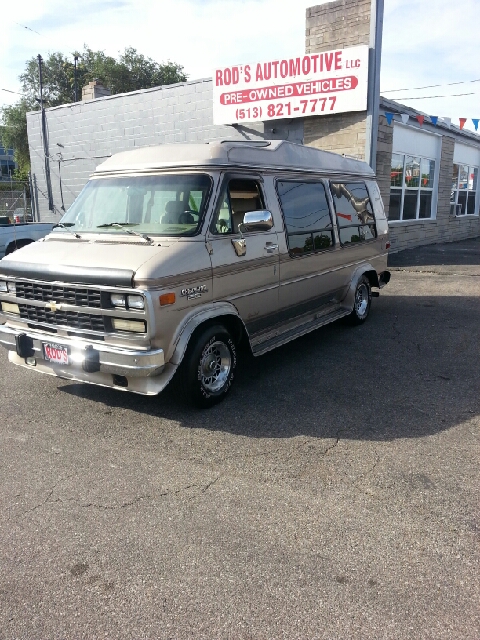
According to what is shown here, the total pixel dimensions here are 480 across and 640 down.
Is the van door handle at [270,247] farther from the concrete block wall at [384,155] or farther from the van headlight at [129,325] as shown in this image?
the concrete block wall at [384,155]

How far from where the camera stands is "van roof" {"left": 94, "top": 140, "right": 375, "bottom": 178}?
498 centimetres

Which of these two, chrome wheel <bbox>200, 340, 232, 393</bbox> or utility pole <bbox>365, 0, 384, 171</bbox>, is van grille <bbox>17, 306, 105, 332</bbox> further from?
utility pole <bbox>365, 0, 384, 171</bbox>

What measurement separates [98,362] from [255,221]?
6.43 ft

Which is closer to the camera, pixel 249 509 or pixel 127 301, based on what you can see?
pixel 249 509

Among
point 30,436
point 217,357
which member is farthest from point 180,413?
point 30,436

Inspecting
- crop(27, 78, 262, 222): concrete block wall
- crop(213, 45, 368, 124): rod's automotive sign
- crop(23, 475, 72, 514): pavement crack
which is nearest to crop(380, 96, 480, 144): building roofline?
crop(213, 45, 368, 124): rod's automotive sign

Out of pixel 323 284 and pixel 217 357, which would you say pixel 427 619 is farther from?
pixel 323 284

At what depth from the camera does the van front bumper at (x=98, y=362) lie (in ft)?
13.6

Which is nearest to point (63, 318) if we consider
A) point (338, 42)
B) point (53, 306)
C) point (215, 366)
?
point (53, 306)

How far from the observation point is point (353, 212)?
749 centimetres

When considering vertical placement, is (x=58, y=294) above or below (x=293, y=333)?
above

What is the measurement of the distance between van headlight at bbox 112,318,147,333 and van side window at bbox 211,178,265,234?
1196mm

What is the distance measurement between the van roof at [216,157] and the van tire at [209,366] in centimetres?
162

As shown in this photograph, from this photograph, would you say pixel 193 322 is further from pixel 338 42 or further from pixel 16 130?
pixel 16 130
